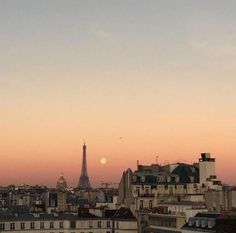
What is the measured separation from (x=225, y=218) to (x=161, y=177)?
4029 cm

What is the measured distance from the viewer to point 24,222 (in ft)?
306

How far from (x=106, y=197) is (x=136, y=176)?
43146 millimetres

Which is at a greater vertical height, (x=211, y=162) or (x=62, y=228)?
(x=211, y=162)

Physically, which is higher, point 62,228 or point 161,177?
point 161,177

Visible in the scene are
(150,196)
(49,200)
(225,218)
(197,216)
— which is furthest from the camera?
(49,200)

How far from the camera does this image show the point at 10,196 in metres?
158

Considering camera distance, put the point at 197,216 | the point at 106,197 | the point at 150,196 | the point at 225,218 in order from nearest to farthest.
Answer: the point at 225,218
the point at 197,216
the point at 150,196
the point at 106,197

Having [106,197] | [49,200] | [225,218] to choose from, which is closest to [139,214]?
[225,218]

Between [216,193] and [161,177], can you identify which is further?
[161,177]

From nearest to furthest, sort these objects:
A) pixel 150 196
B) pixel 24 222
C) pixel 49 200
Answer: pixel 24 222 → pixel 150 196 → pixel 49 200

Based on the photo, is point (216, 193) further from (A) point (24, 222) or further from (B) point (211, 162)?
(A) point (24, 222)

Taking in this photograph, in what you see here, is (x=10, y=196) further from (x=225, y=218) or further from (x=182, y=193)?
(x=225, y=218)

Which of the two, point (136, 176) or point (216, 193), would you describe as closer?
point (216, 193)

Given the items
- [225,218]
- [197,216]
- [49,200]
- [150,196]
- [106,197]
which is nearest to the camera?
[225,218]
